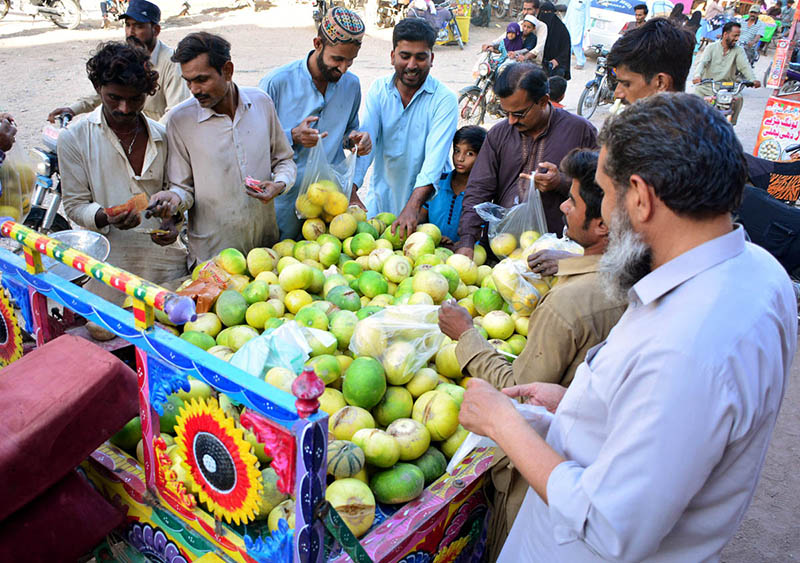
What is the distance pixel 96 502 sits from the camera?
64.1 inches

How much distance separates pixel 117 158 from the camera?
2.79 meters

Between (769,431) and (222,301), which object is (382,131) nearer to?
(222,301)

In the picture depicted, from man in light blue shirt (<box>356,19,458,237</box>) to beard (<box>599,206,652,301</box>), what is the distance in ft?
7.26

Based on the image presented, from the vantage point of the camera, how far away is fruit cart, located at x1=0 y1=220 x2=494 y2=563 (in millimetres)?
1249

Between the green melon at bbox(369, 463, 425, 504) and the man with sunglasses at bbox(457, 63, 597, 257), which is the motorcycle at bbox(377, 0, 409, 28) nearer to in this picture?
the man with sunglasses at bbox(457, 63, 597, 257)

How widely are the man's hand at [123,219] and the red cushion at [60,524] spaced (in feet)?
4.25

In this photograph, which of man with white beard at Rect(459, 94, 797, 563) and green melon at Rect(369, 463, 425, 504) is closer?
man with white beard at Rect(459, 94, 797, 563)

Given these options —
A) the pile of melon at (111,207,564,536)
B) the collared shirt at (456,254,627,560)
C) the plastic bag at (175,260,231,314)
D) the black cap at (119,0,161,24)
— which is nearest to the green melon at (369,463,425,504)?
the pile of melon at (111,207,564,536)

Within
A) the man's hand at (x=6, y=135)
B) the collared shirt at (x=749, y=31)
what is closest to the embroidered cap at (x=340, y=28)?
the man's hand at (x=6, y=135)

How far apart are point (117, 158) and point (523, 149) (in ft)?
6.88

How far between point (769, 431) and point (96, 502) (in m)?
1.66

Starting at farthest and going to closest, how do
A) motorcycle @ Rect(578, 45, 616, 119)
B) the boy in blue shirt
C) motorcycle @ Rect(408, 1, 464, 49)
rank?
motorcycle @ Rect(408, 1, 464, 49) < motorcycle @ Rect(578, 45, 616, 119) < the boy in blue shirt

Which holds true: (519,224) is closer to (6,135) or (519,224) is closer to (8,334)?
(8,334)

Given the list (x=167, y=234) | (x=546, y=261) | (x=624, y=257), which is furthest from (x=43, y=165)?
(x=624, y=257)
